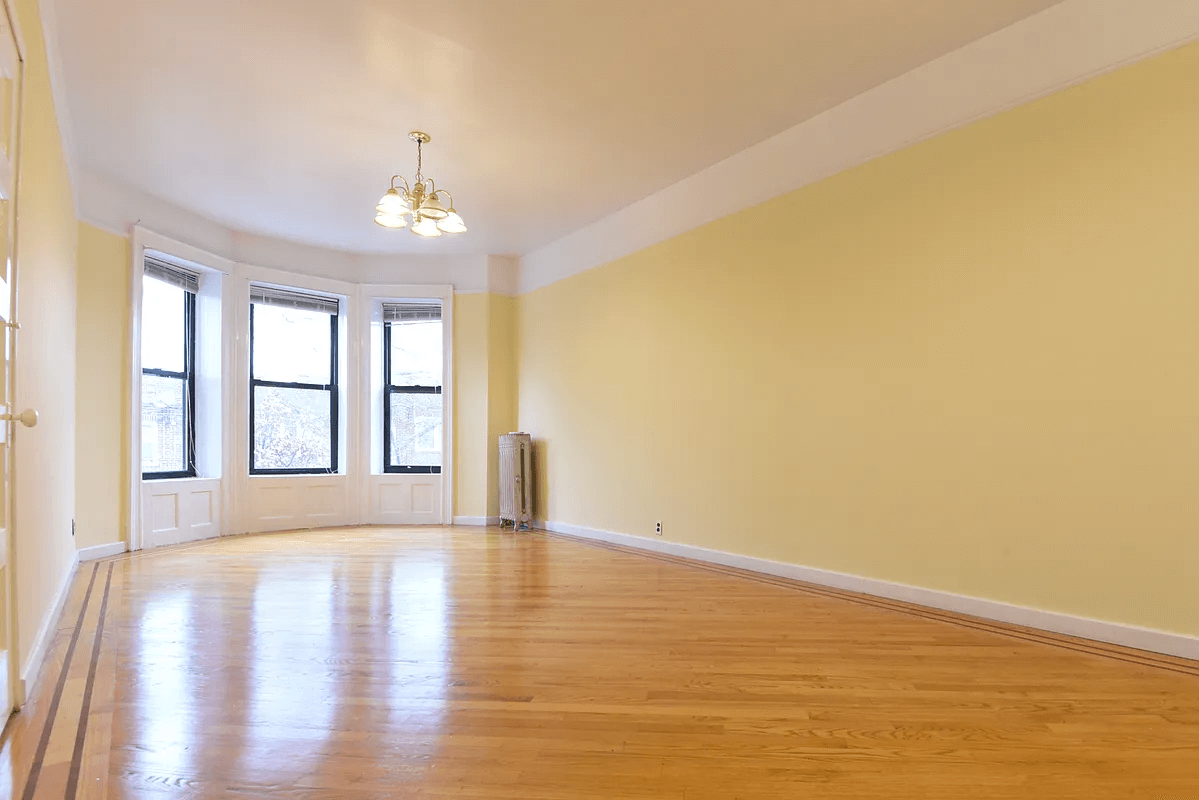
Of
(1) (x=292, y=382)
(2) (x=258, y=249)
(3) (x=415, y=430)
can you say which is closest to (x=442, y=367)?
(3) (x=415, y=430)

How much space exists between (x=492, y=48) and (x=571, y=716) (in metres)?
3.40

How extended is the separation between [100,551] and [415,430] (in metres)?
3.26

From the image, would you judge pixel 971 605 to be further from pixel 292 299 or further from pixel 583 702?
pixel 292 299

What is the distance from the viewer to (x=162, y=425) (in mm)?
6605

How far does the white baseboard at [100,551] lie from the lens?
218 inches

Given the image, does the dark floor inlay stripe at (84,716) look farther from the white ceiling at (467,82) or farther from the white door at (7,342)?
the white ceiling at (467,82)

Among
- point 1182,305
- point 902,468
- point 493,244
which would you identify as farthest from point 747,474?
point 493,244

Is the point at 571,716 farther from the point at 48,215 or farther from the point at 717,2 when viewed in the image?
the point at 48,215

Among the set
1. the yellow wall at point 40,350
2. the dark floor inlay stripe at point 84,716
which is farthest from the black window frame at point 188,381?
the dark floor inlay stripe at point 84,716

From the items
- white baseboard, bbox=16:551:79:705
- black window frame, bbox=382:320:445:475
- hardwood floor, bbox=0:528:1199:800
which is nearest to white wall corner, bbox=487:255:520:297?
black window frame, bbox=382:320:445:475

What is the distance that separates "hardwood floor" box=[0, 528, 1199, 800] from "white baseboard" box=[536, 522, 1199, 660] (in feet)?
0.38

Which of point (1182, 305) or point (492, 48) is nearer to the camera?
point (1182, 305)

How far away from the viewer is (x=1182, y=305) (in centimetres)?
311

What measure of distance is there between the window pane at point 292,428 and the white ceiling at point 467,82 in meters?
2.34
